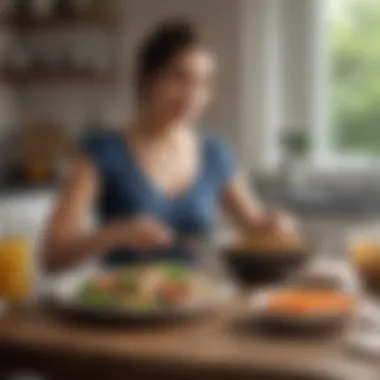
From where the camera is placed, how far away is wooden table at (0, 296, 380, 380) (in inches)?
51.3

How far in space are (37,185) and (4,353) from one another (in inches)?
85.5

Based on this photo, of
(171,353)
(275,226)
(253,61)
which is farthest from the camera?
(253,61)

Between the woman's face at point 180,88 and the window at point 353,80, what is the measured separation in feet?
4.21

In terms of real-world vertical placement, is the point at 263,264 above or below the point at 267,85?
below

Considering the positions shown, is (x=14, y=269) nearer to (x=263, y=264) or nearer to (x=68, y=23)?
(x=263, y=264)

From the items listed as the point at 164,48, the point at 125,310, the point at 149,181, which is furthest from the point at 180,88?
the point at 125,310

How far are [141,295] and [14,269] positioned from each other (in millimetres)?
267

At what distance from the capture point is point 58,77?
12.3 ft

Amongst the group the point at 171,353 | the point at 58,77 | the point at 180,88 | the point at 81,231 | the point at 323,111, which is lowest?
the point at 171,353

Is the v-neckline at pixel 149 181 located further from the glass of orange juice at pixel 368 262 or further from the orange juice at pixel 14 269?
the glass of orange juice at pixel 368 262

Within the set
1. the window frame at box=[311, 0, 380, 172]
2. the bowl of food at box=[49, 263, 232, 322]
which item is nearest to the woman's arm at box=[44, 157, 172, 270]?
the bowl of food at box=[49, 263, 232, 322]

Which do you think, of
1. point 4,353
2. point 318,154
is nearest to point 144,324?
point 4,353

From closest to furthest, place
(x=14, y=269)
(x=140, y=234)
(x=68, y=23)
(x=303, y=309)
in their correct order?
(x=303, y=309) → (x=14, y=269) → (x=140, y=234) → (x=68, y=23)

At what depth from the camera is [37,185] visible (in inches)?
142
